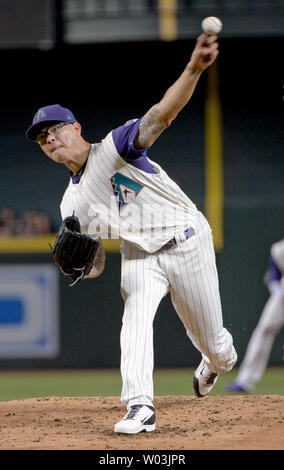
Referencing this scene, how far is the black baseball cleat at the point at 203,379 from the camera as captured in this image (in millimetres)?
4746

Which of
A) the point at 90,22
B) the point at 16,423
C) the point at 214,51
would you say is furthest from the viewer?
the point at 90,22

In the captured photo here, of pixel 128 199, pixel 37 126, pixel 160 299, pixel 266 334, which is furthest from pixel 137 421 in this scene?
pixel 266 334

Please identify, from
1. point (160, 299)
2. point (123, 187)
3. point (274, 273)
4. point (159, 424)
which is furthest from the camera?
point (274, 273)

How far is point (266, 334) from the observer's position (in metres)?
5.84

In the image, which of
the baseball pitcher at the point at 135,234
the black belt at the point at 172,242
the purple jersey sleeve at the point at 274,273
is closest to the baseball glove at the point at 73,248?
the baseball pitcher at the point at 135,234

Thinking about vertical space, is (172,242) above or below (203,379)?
above

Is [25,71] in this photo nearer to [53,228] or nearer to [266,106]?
[53,228]

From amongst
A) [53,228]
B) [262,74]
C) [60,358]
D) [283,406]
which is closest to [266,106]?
[262,74]

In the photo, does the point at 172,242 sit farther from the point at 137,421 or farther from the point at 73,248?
the point at 137,421

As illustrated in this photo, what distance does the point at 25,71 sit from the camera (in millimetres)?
8516

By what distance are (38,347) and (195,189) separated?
217 centimetres

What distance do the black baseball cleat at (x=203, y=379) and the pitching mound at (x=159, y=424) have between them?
0.24ft

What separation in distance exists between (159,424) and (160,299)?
65cm

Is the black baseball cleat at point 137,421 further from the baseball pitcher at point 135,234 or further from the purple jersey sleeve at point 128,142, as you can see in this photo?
the purple jersey sleeve at point 128,142
